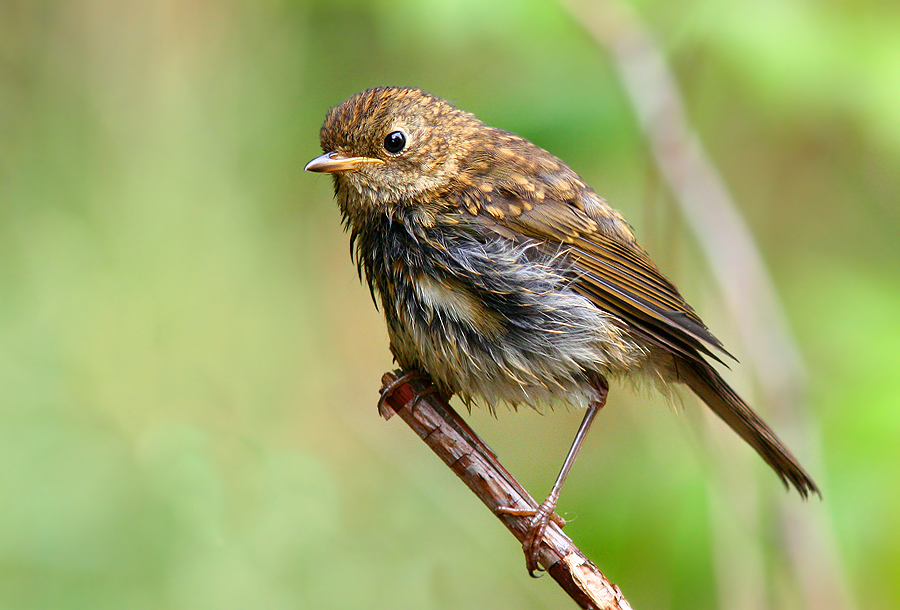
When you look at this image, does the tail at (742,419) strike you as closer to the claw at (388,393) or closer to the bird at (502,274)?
the bird at (502,274)

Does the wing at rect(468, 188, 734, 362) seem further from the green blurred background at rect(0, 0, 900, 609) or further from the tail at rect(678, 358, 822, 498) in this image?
the green blurred background at rect(0, 0, 900, 609)

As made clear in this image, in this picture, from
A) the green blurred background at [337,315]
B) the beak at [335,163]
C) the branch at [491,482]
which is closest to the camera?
the branch at [491,482]

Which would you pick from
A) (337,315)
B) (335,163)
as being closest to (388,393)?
(335,163)

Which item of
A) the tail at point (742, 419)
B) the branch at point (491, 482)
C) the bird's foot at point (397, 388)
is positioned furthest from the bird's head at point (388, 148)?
the tail at point (742, 419)

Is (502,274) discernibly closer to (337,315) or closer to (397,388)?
(397,388)

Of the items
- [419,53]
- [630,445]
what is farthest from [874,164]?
[419,53]

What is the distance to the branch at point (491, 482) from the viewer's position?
2.61 meters

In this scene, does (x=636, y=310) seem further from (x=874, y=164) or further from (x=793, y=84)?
(x=874, y=164)

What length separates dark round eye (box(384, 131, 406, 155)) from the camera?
332cm

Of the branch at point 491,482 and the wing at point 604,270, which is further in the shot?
the wing at point 604,270

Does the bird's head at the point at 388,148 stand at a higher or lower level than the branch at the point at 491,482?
higher

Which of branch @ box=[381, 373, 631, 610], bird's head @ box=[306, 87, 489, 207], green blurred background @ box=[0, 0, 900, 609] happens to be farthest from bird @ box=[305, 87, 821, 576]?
green blurred background @ box=[0, 0, 900, 609]

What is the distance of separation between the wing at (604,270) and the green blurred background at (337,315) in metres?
0.56

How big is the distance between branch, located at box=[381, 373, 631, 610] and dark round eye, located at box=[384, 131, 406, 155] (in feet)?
2.92
